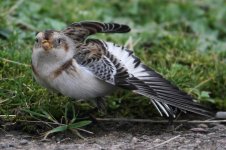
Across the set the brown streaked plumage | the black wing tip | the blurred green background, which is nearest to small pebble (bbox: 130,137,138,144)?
the blurred green background

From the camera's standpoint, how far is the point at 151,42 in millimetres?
6910

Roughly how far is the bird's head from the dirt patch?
0.60 meters

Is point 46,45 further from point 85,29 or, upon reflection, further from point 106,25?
point 106,25

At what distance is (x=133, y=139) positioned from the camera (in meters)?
4.96

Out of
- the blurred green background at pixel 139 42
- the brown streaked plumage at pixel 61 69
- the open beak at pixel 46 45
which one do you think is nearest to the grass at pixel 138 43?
the blurred green background at pixel 139 42

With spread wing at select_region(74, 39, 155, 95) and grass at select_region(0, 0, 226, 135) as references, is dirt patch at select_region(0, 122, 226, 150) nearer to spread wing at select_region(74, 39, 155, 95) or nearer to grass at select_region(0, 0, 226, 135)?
grass at select_region(0, 0, 226, 135)

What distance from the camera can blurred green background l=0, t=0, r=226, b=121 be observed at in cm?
538

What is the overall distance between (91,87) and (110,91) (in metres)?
0.27

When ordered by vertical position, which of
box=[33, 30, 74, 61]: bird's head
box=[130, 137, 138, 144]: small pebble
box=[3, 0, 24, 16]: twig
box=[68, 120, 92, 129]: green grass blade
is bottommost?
box=[130, 137, 138, 144]: small pebble

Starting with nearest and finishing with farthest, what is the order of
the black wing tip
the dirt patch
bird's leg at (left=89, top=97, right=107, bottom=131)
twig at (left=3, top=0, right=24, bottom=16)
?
the dirt patch, bird's leg at (left=89, top=97, right=107, bottom=131), the black wing tip, twig at (left=3, top=0, right=24, bottom=16)

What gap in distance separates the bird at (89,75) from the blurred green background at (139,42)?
0.30 metres

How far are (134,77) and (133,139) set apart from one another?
1.70ft

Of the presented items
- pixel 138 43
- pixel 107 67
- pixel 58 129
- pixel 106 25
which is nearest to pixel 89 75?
pixel 107 67

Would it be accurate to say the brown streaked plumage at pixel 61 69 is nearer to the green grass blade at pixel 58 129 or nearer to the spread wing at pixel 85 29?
the green grass blade at pixel 58 129
